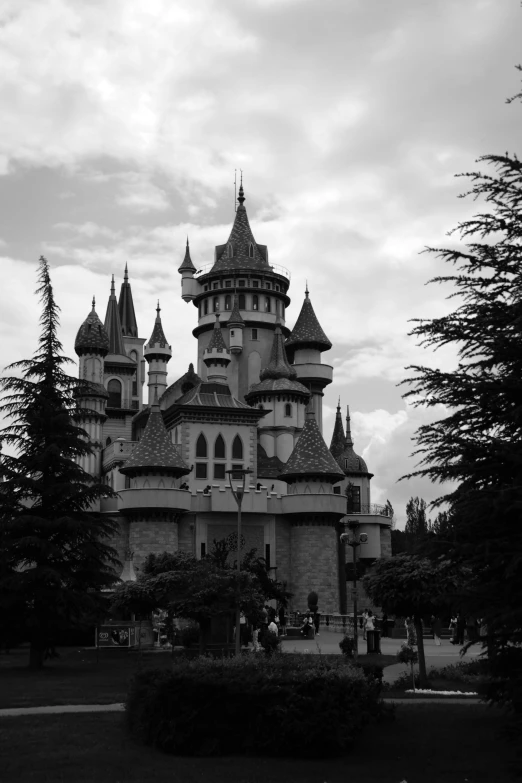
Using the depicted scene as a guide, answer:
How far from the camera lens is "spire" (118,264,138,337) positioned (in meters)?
89.2

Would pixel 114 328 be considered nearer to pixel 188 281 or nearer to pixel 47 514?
pixel 188 281

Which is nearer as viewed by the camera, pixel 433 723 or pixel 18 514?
pixel 433 723

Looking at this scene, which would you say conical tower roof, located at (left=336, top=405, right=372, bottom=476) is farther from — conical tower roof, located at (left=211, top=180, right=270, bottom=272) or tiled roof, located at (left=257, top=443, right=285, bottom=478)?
conical tower roof, located at (left=211, top=180, right=270, bottom=272)

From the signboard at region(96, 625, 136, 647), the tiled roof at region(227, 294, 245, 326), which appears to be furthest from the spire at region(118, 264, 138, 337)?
the signboard at region(96, 625, 136, 647)

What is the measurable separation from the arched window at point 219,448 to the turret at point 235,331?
12.6 metres

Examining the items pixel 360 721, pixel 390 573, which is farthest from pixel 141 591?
pixel 360 721

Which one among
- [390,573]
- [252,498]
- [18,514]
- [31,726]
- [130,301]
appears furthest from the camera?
[130,301]

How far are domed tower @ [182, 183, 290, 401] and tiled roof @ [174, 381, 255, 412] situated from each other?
804cm

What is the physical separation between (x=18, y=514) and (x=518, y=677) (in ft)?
63.1

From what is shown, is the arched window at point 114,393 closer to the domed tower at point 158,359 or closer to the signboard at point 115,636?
the domed tower at point 158,359

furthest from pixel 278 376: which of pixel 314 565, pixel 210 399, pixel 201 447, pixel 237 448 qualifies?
pixel 314 565

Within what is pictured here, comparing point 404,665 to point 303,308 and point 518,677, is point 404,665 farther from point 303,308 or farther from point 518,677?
point 303,308

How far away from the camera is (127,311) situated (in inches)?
3595

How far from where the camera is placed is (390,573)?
23.3 metres
